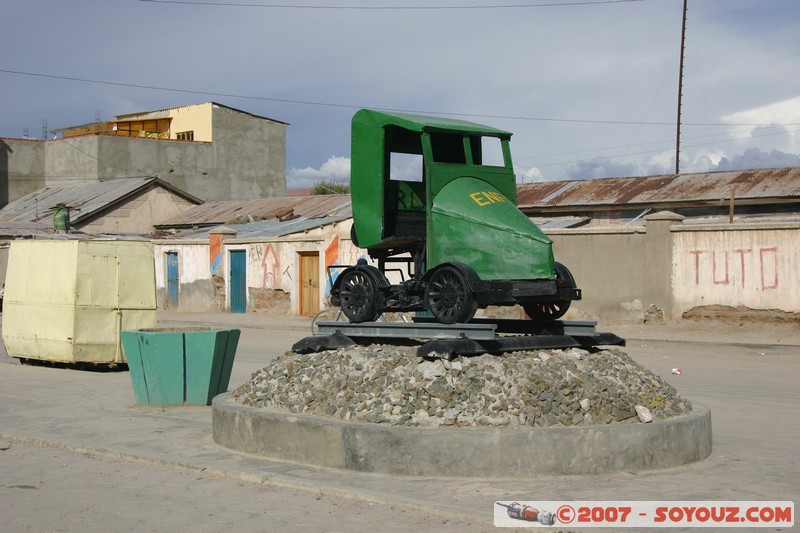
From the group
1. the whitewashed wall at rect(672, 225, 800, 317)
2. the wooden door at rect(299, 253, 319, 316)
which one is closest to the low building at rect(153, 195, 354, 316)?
the wooden door at rect(299, 253, 319, 316)

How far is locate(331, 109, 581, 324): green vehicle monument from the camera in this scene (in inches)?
336

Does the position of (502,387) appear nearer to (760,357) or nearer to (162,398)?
(162,398)

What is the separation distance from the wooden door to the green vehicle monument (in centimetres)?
2146

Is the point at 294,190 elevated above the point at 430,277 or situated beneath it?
elevated above

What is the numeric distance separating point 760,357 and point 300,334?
38.9ft

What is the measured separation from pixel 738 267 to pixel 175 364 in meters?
14.8

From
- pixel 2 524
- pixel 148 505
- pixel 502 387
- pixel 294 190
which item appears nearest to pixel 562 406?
pixel 502 387

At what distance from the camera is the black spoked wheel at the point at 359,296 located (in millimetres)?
9078

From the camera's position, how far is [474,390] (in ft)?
25.8

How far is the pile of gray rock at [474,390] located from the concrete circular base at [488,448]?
21 cm

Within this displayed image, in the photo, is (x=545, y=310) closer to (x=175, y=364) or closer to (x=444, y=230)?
(x=444, y=230)

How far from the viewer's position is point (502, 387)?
26.0ft

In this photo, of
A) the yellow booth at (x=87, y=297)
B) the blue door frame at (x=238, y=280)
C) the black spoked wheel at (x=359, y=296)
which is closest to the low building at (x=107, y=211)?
the blue door frame at (x=238, y=280)

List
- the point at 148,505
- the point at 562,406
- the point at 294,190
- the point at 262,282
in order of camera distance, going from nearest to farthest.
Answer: the point at 148,505 < the point at 562,406 < the point at 262,282 < the point at 294,190
